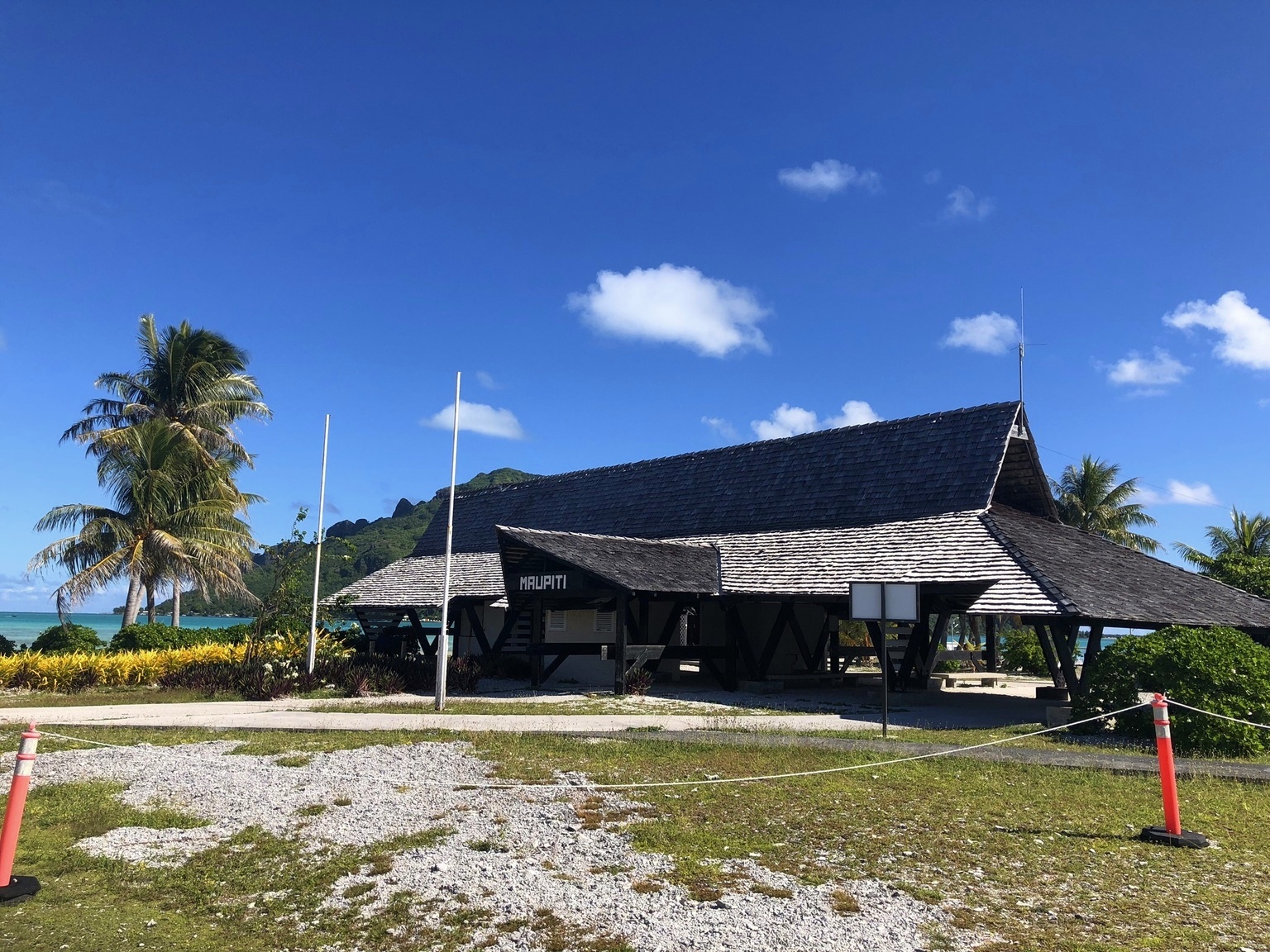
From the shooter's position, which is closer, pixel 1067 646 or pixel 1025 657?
pixel 1067 646

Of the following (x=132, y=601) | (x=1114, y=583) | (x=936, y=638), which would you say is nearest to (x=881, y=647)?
(x=936, y=638)

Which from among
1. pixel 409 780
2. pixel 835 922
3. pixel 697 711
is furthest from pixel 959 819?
pixel 697 711

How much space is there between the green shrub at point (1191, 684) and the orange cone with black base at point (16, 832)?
12.7m

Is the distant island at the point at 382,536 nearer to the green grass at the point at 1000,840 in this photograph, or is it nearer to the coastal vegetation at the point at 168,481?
the coastal vegetation at the point at 168,481

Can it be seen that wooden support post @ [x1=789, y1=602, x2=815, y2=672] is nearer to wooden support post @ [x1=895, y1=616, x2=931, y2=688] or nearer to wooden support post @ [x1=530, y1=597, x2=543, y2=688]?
wooden support post @ [x1=895, y1=616, x2=931, y2=688]

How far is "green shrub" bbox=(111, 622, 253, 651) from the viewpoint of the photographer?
85.2 feet

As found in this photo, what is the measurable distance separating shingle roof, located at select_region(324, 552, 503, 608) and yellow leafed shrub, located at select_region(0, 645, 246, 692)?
425cm

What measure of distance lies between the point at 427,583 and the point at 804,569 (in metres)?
13.5

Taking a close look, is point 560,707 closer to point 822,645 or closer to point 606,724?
point 606,724

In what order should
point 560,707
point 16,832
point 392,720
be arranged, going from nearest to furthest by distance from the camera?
point 16,832 < point 392,720 < point 560,707

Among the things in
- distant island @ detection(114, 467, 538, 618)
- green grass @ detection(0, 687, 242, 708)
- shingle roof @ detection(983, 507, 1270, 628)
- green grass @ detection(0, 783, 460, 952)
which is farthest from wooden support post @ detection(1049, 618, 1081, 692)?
distant island @ detection(114, 467, 538, 618)

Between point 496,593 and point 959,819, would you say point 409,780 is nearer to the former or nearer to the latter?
point 959,819

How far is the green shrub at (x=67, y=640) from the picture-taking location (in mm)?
25750

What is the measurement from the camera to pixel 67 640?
1041 inches
